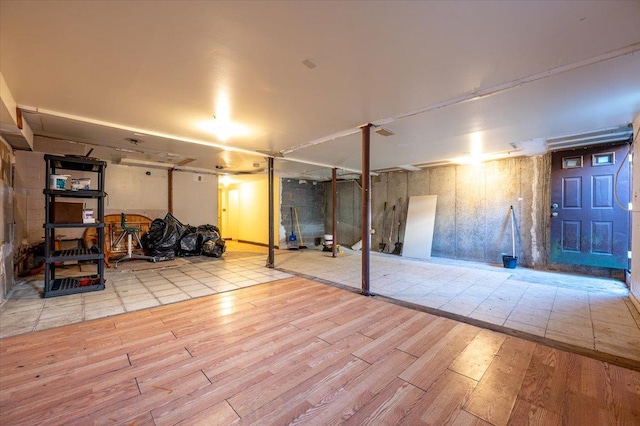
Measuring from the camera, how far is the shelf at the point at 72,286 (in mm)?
3295

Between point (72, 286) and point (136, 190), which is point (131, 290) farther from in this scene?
point (136, 190)

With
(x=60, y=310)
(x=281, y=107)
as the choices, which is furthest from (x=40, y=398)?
(x=281, y=107)

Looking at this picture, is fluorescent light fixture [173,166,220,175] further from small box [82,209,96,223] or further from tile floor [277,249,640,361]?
tile floor [277,249,640,361]

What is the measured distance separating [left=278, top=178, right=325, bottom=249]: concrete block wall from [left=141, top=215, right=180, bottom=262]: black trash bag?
10.2 ft

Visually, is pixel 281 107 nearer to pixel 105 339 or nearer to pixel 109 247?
pixel 105 339

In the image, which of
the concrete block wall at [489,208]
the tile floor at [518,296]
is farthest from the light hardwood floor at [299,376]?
the concrete block wall at [489,208]

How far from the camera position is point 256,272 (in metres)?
4.71

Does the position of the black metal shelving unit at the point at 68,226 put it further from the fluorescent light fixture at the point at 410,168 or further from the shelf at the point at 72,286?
the fluorescent light fixture at the point at 410,168

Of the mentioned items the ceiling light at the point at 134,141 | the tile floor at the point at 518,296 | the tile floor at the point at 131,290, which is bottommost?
the tile floor at the point at 518,296

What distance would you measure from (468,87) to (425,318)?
2.35 m

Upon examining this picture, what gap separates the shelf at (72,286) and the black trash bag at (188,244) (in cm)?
231

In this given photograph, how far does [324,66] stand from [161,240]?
537cm

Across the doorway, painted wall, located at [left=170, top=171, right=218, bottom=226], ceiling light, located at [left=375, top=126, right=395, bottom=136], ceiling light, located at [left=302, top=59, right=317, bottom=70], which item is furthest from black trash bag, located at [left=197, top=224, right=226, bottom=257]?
the doorway

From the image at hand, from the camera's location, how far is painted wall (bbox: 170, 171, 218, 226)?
710 cm
